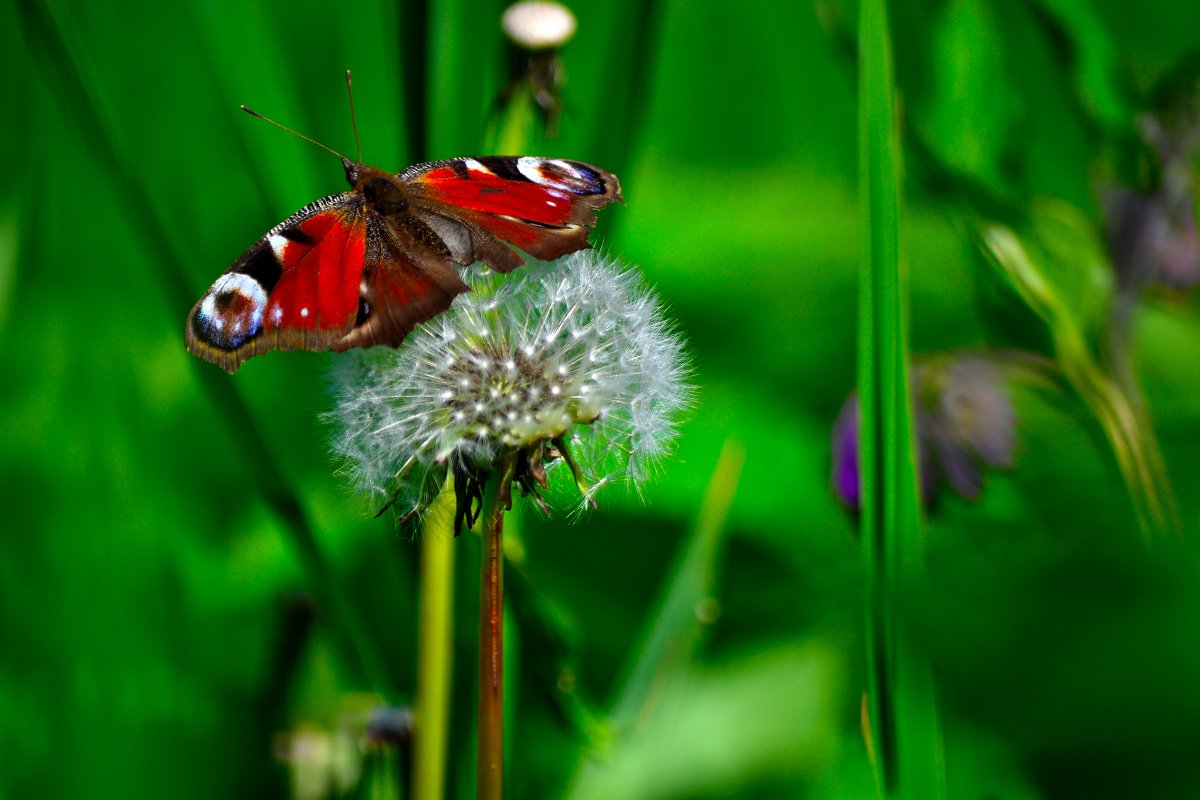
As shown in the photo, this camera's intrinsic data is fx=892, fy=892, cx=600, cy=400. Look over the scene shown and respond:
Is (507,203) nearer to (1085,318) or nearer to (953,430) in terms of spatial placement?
(953,430)

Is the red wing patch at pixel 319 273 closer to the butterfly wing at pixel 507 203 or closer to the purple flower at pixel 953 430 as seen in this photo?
the butterfly wing at pixel 507 203

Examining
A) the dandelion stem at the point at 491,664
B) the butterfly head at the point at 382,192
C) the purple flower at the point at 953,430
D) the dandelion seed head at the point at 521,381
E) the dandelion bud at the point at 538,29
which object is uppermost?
the dandelion bud at the point at 538,29

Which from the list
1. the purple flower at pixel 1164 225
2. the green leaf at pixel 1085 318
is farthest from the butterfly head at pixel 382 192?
the purple flower at pixel 1164 225

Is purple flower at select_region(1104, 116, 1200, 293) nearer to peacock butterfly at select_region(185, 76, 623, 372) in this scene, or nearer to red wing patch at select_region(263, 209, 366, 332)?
peacock butterfly at select_region(185, 76, 623, 372)

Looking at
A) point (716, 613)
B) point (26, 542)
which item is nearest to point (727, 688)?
point (716, 613)

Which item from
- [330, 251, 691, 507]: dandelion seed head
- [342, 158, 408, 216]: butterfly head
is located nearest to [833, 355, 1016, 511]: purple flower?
[330, 251, 691, 507]: dandelion seed head

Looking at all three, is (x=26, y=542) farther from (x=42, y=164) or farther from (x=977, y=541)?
(x=977, y=541)
